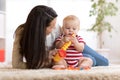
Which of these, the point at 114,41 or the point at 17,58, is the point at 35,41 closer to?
the point at 17,58

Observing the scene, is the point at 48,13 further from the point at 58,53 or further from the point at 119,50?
the point at 119,50

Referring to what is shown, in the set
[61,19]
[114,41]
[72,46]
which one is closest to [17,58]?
[72,46]

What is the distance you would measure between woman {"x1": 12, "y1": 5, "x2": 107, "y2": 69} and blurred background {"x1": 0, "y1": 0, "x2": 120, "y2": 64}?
5.19 ft

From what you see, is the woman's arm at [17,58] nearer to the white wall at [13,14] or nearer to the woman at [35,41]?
the woman at [35,41]

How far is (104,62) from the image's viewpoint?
71.6 inches

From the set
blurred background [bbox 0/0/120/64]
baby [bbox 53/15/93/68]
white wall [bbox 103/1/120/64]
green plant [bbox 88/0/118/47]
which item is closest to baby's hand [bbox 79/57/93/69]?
baby [bbox 53/15/93/68]

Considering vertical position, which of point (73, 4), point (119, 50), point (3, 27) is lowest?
point (119, 50)

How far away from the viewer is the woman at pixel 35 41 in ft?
4.55

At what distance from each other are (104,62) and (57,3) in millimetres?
1971

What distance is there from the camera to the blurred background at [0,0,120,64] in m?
3.09

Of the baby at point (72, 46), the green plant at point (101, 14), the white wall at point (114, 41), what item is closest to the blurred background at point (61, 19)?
the white wall at point (114, 41)

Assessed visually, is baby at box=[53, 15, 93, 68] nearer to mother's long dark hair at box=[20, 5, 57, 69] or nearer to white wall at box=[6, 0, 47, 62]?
mother's long dark hair at box=[20, 5, 57, 69]

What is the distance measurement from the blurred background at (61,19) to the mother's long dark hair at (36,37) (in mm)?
1623

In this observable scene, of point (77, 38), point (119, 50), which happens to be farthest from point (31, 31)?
point (119, 50)
